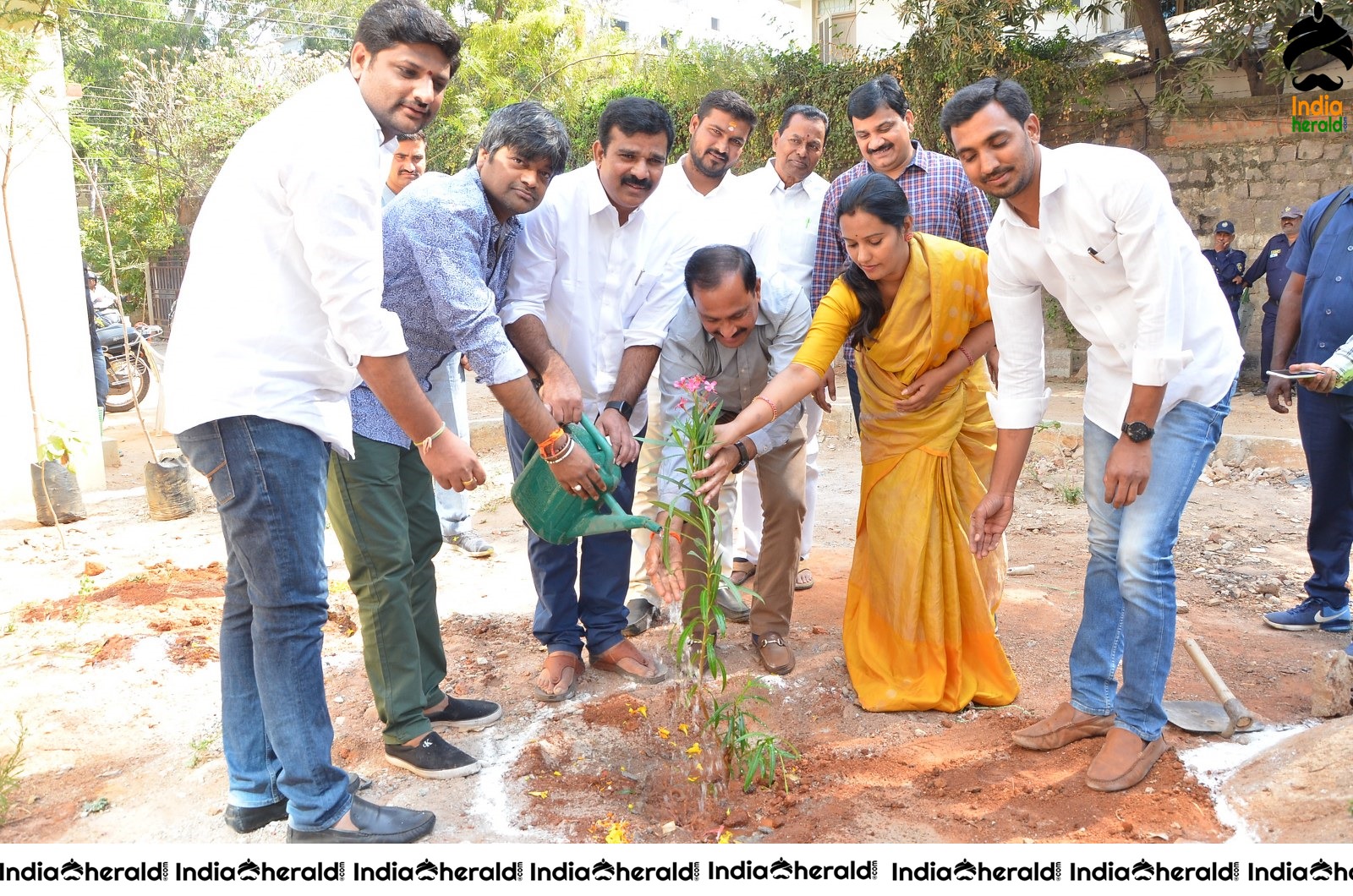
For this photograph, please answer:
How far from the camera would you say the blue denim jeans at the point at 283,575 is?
223 centimetres

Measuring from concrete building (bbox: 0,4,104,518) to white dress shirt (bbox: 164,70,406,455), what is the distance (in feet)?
15.8

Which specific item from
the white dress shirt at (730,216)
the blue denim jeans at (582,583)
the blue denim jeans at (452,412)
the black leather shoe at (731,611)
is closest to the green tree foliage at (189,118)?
the blue denim jeans at (452,412)

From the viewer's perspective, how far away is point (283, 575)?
2.27 metres

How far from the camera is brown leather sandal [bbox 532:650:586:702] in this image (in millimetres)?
3480

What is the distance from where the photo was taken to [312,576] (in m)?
2.31

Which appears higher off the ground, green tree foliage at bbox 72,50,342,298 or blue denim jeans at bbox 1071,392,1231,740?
green tree foliage at bbox 72,50,342,298

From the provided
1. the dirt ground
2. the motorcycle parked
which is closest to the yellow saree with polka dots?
the dirt ground

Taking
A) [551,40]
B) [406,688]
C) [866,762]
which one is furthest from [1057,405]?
[551,40]

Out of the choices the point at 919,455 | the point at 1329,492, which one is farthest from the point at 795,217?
the point at 1329,492

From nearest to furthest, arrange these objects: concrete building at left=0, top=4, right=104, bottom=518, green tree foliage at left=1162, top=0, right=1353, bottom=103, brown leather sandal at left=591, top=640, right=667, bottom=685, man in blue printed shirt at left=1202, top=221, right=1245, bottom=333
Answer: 1. brown leather sandal at left=591, top=640, right=667, bottom=685
2. concrete building at left=0, top=4, right=104, bottom=518
3. green tree foliage at left=1162, top=0, right=1353, bottom=103
4. man in blue printed shirt at left=1202, top=221, right=1245, bottom=333

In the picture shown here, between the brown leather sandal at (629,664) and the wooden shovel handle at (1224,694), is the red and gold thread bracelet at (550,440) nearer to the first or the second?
the brown leather sandal at (629,664)

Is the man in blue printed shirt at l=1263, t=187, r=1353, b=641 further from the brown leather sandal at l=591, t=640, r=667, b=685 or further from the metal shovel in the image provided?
the brown leather sandal at l=591, t=640, r=667, b=685

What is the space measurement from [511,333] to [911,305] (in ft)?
4.35

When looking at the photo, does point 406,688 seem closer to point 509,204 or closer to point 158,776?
point 158,776
